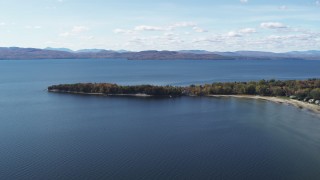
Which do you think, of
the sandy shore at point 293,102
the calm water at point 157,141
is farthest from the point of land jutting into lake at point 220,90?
the calm water at point 157,141

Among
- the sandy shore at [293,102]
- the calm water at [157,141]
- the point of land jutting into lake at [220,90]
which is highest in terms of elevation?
the point of land jutting into lake at [220,90]

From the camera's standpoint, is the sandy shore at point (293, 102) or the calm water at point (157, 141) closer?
the calm water at point (157, 141)

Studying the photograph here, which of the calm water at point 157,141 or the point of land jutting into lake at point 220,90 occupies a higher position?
the point of land jutting into lake at point 220,90

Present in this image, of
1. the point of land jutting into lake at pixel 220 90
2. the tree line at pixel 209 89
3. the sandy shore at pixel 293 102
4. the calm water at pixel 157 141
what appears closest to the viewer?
the calm water at pixel 157 141

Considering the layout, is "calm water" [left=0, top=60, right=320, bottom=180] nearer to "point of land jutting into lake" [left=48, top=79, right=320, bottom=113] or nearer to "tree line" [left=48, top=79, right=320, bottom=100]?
"point of land jutting into lake" [left=48, top=79, right=320, bottom=113]

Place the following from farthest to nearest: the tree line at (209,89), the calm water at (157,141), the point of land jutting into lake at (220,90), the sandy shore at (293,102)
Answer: the tree line at (209,89)
the point of land jutting into lake at (220,90)
the sandy shore at (293,102)
the calm water at (157,141)

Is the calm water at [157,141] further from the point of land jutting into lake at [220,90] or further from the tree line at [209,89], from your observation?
the tree line at [209,89]

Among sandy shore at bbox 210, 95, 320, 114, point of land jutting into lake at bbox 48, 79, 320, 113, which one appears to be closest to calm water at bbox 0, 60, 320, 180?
sandy shore at bbox 210, 95, 320, 114

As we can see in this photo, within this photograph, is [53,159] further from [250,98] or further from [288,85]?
[288,85]
